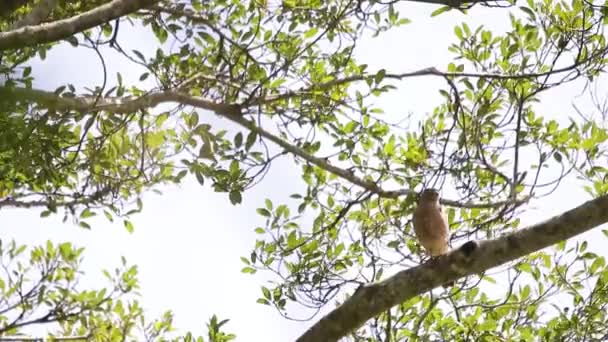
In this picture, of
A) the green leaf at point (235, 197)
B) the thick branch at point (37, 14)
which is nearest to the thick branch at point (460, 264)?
the green leaf at point (235, 197)

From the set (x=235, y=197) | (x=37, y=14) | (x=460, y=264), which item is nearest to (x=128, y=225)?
(x=235, y=197)

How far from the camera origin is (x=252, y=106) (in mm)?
3381

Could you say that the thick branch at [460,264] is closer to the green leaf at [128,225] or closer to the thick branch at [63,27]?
the thick branch at [63,27]

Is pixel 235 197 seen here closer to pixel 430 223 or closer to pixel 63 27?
pixel 430 223

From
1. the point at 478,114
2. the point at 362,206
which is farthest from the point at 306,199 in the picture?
the point at 478,114

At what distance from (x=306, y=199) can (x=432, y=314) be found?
85cm

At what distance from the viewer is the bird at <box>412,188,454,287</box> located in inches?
130

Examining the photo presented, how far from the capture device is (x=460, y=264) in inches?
91.9

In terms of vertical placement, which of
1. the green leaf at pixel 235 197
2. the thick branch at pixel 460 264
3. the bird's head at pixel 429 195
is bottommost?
the thick branch at pixel 460 264

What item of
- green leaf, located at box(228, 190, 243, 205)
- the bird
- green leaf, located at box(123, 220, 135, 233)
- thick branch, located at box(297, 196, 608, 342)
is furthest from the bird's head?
green leaf, located at box(123, 220, 135, 233)

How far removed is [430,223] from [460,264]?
0.98 m

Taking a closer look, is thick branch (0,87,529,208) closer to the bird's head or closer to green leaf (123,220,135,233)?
the bird's head

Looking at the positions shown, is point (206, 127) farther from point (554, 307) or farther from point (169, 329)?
point (554, 307)

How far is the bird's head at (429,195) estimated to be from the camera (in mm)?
3291
